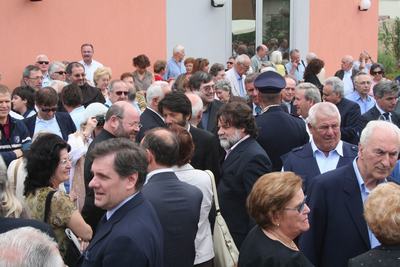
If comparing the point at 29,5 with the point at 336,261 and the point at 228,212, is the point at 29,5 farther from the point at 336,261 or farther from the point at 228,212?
the point at 336,261

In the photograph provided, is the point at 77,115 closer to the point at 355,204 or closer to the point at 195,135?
the point at 195,135

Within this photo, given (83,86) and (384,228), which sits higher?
(83,86)

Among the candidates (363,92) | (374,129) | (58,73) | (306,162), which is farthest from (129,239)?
(58,73)

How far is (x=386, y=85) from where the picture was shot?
8.34 metres

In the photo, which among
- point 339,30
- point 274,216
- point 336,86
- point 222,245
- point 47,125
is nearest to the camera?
point 274,216

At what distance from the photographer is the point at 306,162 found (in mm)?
5547

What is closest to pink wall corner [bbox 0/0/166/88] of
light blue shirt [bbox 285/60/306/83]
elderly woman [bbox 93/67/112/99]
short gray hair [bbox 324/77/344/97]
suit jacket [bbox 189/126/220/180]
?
elderly woman [bbox 93/67/112/99]

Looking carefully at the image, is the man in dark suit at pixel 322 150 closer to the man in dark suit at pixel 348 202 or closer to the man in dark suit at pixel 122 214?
the man in dark suit at pixel 348 202

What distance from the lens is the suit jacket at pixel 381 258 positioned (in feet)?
11.4

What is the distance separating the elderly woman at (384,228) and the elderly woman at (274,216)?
0.37 meters

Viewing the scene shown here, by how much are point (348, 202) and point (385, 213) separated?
798mm

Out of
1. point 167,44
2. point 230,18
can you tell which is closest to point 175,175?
point 167,44

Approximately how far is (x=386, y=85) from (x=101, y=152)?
538cm

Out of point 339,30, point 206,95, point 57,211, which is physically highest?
point 339,30
